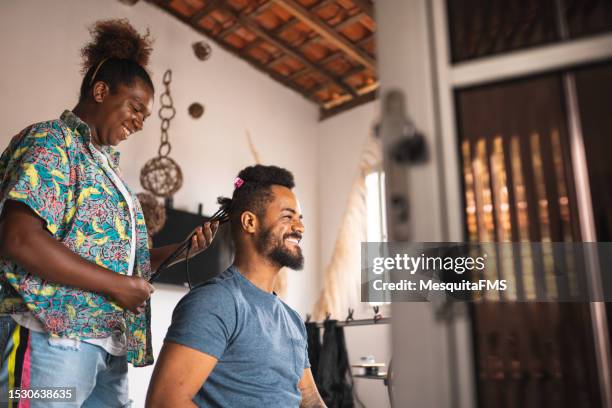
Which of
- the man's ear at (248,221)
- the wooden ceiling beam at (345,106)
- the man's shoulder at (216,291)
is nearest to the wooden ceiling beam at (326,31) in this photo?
the wooden ceiling beam at (345,106)

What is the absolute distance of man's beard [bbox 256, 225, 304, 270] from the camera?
1.73 m

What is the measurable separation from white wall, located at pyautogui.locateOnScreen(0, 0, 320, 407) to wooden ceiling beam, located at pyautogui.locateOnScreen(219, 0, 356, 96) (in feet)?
1.26

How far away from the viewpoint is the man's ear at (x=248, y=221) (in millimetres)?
1782

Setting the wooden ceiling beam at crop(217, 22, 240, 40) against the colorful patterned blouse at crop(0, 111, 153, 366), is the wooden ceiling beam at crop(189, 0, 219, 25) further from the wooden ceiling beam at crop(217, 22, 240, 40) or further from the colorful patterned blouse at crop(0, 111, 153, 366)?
the colorful patterned blouse at crop(0, 111, 153, 366)

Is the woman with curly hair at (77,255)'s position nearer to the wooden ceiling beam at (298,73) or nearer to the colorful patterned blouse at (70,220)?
the colorful patterned blouse at (70,220)

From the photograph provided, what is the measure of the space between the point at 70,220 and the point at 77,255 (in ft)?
0.38

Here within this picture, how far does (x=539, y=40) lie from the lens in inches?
28.9

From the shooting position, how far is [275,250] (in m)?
1.74

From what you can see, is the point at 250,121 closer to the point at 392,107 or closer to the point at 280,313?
the point at 280,313

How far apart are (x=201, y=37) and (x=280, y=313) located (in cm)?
386

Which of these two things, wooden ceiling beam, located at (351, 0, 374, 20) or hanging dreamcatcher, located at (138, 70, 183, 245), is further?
wooden ceiling beam, located at (351, 0, 374, 20)

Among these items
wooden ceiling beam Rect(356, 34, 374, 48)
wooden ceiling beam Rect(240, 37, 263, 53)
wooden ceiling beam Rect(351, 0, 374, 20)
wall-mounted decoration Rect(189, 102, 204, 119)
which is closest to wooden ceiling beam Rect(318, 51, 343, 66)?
wooden ceiling beam Rect(356, 34, 374, 48)

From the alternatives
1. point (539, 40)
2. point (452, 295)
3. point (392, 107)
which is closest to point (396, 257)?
point (452, 295)

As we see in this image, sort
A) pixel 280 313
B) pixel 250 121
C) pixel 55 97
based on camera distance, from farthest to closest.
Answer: pixel 250 121, pixel 55 97, pixel 280 313
